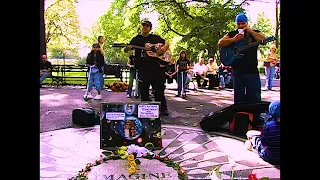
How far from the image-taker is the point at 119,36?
183cm

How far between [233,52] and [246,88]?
210mm

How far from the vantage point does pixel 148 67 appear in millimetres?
2039

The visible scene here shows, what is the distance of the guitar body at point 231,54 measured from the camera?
1.98 m

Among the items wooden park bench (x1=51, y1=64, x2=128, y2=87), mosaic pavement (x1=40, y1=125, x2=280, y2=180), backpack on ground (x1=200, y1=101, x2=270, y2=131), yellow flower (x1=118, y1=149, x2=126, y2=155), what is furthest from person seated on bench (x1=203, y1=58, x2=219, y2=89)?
yellow flower (x1=118, y1=149, x2=126, y2=155)

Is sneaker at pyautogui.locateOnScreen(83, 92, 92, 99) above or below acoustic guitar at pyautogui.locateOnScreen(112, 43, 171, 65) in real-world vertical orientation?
below

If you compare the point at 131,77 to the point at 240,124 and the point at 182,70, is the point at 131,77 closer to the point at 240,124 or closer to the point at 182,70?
the point at 182,70

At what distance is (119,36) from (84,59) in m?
0.19

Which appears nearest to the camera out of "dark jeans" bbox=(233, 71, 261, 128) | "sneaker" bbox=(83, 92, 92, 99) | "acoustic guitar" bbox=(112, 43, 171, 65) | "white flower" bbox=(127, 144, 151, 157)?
"white flower" bbox=(127, 144, 151, 157)

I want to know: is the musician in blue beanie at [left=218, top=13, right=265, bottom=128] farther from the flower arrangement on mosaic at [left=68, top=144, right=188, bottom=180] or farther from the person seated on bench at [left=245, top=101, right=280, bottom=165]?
the flower arrangement on mosaic at [left=68, top=144, right=188, bottom=180]

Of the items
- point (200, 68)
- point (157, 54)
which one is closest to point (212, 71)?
point (200, 68)

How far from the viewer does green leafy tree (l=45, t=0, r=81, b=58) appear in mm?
1596

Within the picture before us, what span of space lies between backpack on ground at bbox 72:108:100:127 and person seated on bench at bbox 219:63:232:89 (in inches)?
25.8
